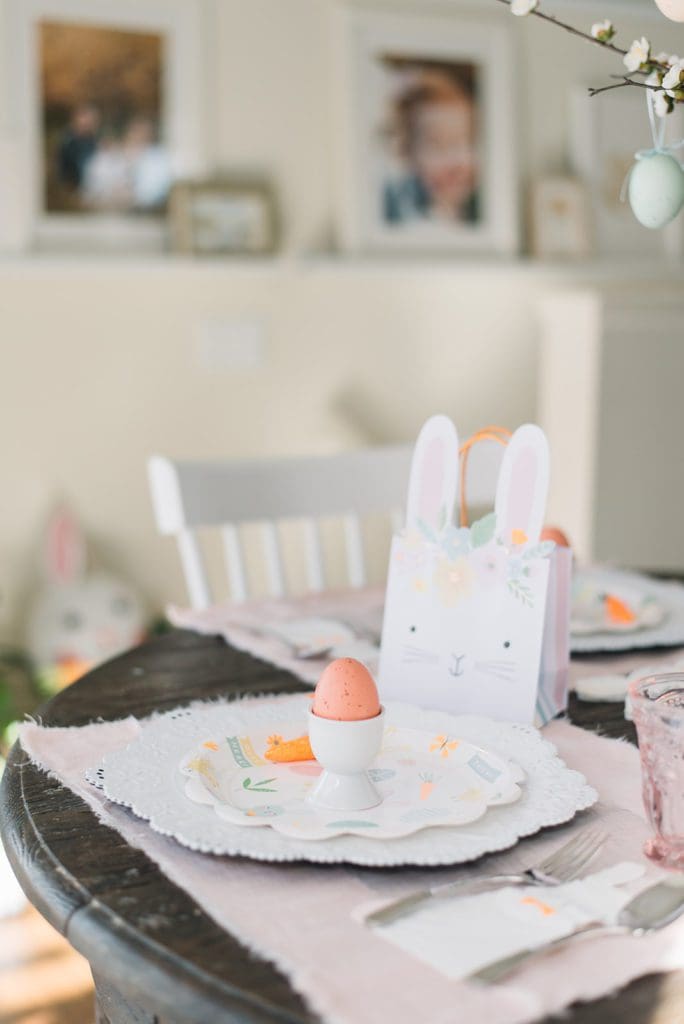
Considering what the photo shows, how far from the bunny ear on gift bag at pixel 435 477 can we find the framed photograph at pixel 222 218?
2.08 m

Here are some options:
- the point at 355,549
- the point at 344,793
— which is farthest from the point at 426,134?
the point at 344,793

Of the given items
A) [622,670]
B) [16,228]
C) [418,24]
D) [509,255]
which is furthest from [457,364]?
[622,670]

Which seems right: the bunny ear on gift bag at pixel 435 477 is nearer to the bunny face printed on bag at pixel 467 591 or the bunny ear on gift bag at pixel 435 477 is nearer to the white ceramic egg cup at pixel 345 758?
the bunny face printed on bag at pixel 467 591

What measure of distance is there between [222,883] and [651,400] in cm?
290

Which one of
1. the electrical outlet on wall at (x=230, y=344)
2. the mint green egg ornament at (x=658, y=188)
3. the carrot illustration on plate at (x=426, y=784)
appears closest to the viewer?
the carrot illustration on plate at (x=426, y=784)

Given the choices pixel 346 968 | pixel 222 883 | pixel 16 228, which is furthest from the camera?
pixel 16 228

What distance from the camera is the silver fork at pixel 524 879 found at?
0.70 meters

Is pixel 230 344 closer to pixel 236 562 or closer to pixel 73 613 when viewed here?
pixel 73 613

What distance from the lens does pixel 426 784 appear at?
2.89ft

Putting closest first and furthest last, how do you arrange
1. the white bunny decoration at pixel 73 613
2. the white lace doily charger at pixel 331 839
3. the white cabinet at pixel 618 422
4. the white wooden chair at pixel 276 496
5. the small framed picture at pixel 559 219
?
the white lace doily charger at pixel 331 839
the white wooden chair at pixel 276 496
the white bunny decoration at pixel 73 613
the white cabinet at pixel 618 422
the small framed picture at pixel 559 219

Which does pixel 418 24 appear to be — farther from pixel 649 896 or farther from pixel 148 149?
pixel 649 896

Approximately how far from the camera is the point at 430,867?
763mm

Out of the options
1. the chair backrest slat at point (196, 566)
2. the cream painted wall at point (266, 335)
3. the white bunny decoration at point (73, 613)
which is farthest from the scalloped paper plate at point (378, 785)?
the cream painted wall at point (266, 335)

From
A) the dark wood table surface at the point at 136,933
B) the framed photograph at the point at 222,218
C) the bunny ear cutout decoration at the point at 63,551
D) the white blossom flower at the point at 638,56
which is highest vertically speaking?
the framed photograph at the point at 222,218
